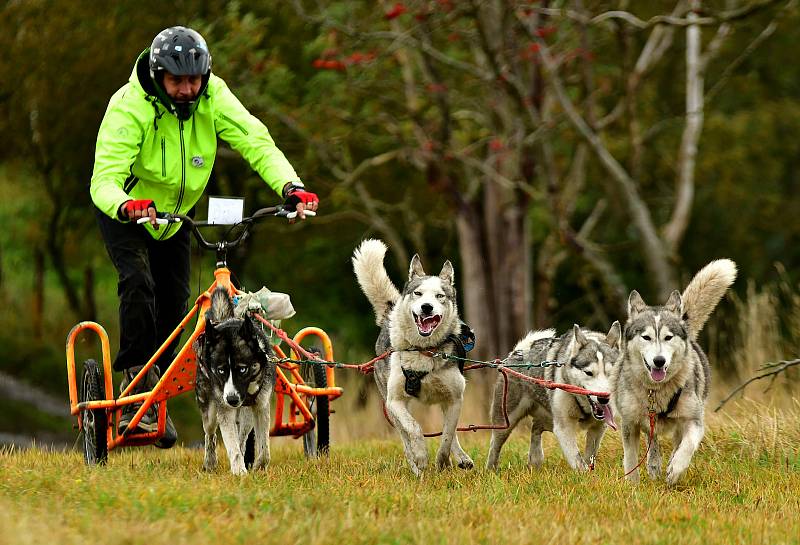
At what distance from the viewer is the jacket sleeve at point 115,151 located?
7539mm

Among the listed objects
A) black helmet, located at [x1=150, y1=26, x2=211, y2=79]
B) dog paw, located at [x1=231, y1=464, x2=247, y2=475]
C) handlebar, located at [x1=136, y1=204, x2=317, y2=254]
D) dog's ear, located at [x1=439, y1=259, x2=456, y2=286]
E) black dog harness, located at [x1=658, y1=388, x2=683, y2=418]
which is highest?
black helmet, located at [x1=150, y1=26, x2=211, y2=79]

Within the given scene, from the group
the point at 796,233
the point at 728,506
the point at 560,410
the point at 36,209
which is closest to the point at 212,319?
the point at 560,410

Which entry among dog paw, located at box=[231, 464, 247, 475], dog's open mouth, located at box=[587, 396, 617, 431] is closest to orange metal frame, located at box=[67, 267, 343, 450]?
dog paw, located at box=[231, 464, 247, 475]

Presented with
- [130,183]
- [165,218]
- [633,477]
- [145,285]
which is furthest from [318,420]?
[633,477]

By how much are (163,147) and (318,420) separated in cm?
260

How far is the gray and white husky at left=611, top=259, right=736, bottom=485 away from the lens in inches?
291

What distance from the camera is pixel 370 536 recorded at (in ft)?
18.1

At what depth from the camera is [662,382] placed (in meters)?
7.47

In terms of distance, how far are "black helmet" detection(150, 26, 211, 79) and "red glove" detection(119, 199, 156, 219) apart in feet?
2.84

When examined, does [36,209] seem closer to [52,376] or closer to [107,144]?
[52,376]

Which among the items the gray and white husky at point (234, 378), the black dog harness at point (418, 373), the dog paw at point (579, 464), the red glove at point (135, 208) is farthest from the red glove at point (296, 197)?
the dog paw at point (579, 464)

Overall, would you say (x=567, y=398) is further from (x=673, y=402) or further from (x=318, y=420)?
(x=318, y=420)

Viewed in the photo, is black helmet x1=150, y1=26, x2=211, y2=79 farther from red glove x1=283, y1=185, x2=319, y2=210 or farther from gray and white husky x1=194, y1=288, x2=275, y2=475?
gray and white husky x1=194, y1=288, x2=275, y2=475

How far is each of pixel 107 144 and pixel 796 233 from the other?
965 inches
